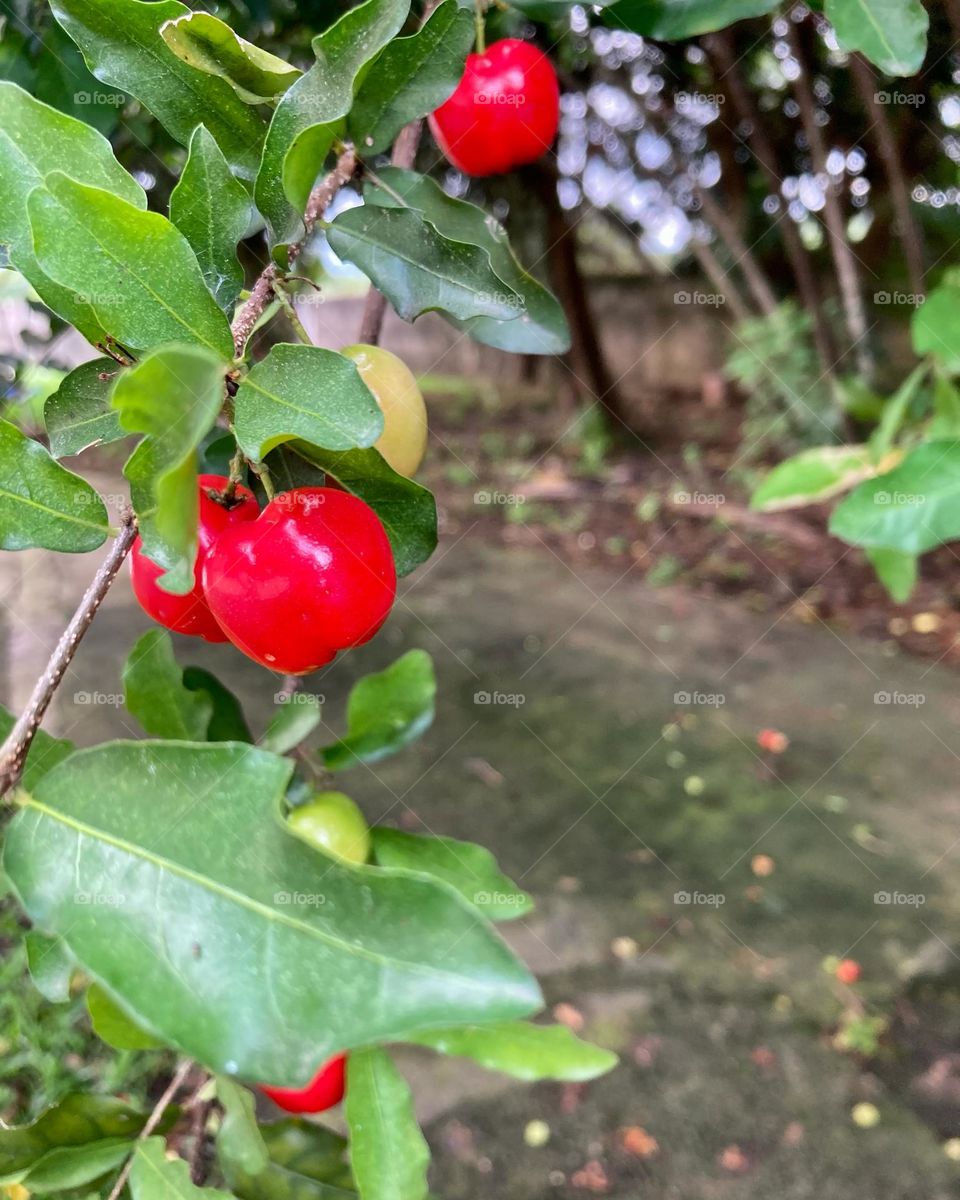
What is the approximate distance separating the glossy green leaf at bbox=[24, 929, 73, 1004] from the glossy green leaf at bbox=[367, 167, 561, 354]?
0.43 m

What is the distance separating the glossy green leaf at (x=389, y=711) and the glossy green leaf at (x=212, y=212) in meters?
0.37

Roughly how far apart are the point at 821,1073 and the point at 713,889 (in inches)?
16.5

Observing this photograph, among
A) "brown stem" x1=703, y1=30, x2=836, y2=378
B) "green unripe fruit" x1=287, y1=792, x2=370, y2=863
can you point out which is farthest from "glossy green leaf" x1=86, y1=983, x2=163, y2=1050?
"brown stem" x1=703, y1=30, x2=836, y2=378

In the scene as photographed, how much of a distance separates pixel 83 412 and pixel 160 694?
278mm

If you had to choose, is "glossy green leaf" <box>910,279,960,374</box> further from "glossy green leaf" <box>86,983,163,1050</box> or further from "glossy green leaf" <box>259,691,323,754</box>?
"glossy green leaf" <box>86,983,163,1050</box>

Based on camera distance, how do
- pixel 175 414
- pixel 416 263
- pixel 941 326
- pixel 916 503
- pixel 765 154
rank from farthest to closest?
pixel 765 154
pixel 941 326
pixel 916 503
pixel 416 263
pixel 175 414

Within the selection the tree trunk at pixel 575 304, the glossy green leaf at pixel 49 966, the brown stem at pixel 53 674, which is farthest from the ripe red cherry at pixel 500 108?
the tree trunk at pixel 575 304

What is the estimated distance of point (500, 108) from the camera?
2.35ft

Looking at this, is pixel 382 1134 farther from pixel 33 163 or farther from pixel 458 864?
pixel 33 163

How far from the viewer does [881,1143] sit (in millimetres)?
1382

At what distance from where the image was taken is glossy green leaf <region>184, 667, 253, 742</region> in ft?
2.33

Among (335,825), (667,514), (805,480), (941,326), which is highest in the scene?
(335,825)

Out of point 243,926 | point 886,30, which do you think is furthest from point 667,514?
point 243,926

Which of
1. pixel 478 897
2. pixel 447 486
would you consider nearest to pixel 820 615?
pixel 447 486
